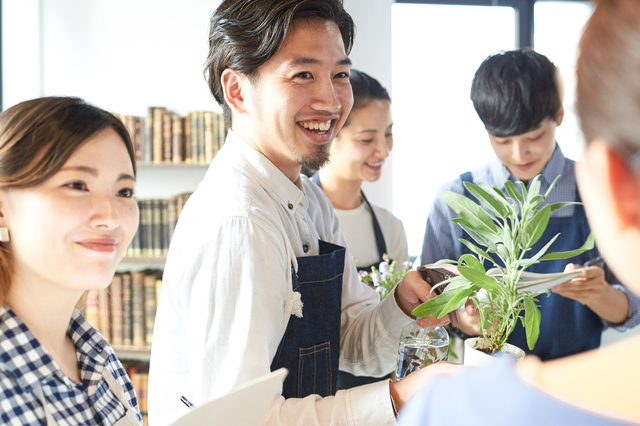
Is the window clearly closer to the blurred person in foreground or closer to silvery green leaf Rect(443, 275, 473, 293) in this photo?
silvery green leaf Rect(443, 275, 473, 293)

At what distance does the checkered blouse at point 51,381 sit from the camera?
766 mm

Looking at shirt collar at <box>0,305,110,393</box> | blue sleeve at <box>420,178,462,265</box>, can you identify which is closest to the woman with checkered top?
shirt collar at <box>0,305,110,393</box>

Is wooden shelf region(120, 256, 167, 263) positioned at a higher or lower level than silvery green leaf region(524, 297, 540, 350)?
lower

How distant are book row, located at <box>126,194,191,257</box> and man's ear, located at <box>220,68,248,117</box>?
1965mm

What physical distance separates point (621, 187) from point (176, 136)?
304 cm

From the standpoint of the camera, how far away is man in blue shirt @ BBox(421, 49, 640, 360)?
5.49 feet

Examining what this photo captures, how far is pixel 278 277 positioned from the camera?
1009 millimetres

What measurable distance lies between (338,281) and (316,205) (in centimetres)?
25

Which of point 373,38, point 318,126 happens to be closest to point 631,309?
point 318,126

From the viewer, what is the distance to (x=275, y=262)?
3.31 feet

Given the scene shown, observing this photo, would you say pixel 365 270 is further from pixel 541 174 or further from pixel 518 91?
pixel 518 91

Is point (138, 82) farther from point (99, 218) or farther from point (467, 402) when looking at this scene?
point (467, 402)

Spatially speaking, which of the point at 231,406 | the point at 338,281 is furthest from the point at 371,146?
the point at 231,406

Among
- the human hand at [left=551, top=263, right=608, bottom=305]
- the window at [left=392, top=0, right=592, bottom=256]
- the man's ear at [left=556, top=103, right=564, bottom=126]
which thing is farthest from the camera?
the window at [left=392, top=0, right=592, bottom=256]
